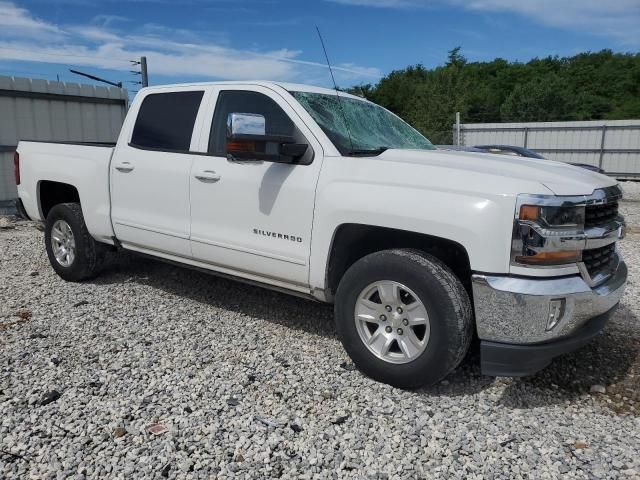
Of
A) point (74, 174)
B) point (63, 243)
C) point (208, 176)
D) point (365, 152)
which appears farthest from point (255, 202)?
point (63, 243)

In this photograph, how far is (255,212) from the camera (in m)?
3.85

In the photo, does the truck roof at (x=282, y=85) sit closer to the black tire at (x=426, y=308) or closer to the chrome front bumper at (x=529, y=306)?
the black tire at (x=426, y=308)

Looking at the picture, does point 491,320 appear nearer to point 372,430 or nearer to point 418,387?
point 418,387

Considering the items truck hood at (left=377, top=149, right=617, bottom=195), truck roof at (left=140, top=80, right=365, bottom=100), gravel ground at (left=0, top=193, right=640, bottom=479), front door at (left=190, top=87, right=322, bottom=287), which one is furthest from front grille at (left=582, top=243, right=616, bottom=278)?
truck roof at (left=140, top=80, right=365, bottom=100)

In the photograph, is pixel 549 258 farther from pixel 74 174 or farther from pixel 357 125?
pixel 74 174

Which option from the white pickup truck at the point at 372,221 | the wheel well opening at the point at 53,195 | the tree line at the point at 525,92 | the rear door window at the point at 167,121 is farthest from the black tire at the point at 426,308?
the tree line at the point at 525,92

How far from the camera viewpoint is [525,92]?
5347 cm

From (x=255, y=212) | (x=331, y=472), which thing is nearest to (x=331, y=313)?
(x=255, y=212)

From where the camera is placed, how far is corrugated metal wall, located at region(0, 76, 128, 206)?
10023mm

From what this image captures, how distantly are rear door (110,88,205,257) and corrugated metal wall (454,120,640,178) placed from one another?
803 inches

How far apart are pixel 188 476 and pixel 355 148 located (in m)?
2.28

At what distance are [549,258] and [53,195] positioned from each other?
16.7ft

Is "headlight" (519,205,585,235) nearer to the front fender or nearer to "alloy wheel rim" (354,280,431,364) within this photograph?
the front fender

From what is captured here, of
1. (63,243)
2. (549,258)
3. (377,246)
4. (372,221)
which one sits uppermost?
(372,221)
